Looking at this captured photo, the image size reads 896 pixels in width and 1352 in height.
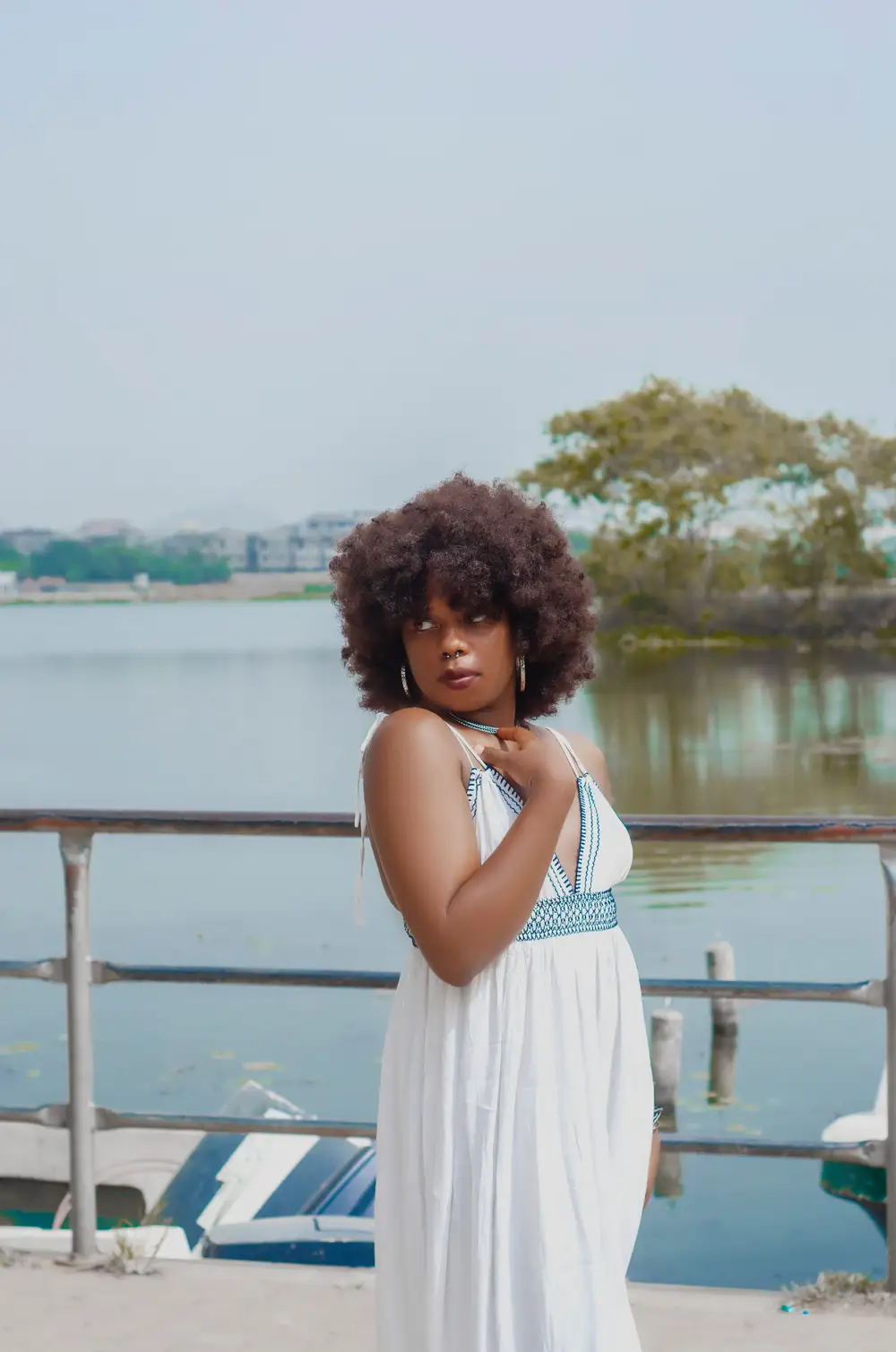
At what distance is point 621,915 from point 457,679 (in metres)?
19.5

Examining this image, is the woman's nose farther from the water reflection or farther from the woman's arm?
the water reflection

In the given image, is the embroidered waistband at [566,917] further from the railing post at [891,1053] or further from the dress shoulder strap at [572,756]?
the railing post at [891,1053]

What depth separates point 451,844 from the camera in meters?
1.79

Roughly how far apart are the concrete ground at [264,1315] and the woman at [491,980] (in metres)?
1.08

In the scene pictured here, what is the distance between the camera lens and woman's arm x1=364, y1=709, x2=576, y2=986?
176 centimetres

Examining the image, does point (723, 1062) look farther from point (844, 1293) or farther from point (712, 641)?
point (712, 641)

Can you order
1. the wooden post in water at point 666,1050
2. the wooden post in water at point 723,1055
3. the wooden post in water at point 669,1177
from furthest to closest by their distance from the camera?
1. the wooden post in water at point 723,1055
2. the wooden post in water at point 669,1177
3. the wooden post in water at point 666,1050

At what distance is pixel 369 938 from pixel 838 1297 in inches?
734

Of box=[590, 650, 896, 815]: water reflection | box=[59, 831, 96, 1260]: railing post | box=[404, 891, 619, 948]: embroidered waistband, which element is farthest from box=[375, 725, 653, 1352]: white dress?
box=[590, 650, 896, 815]: water reflection

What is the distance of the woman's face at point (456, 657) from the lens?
1910 millimetres

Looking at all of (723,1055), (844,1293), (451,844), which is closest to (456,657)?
(451,844)

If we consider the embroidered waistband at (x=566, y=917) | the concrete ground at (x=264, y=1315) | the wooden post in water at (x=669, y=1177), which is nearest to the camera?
the embroidered waistband at (x=566, y=917)

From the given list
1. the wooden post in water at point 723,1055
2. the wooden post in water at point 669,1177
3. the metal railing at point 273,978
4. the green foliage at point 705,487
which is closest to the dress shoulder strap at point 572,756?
the metal railing at point 273,978

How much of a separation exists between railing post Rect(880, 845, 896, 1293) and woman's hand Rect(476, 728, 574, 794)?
129 cm
